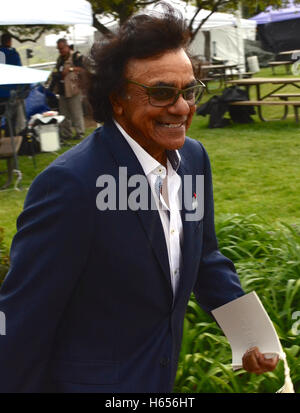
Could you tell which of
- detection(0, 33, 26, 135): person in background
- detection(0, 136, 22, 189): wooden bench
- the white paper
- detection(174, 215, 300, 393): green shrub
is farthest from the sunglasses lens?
detection(0, 33, 26, 135): person in background

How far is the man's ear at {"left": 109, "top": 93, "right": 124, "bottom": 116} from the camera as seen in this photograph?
1.80 meters

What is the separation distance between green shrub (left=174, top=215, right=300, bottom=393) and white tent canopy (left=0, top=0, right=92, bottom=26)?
6.70 metres

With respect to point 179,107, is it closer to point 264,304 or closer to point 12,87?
point 264,304

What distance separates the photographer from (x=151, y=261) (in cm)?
170

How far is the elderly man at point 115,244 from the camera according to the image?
5.24ft

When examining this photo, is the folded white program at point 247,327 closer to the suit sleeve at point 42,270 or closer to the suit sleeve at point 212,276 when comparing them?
the suit sleeve at point 212,276

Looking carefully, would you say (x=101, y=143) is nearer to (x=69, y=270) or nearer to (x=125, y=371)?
(x=69, y=270)

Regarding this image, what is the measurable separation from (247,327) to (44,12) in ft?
32.3

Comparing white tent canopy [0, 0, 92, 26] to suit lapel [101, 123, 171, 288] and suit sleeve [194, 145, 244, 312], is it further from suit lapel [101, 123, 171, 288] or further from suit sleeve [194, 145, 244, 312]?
suit lapel [101, 123, 171, 288]

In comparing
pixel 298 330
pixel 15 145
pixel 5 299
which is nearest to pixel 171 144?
pixel 5 299

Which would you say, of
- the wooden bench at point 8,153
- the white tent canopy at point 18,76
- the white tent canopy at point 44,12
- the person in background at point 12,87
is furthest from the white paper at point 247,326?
the white tent canopy at point 44,12
